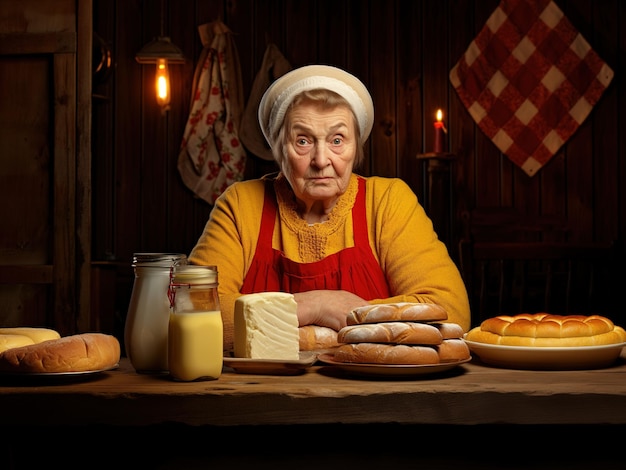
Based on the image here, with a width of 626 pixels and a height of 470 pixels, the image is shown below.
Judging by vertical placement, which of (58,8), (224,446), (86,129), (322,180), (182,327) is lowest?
(224,446)

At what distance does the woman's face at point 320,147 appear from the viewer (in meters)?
2.37

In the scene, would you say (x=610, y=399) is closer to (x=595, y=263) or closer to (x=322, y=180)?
(x=322, y=180)

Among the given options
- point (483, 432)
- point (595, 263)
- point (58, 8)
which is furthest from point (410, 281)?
point (58, 8)

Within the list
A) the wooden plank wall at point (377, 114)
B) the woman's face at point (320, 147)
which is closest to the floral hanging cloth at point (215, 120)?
the wooden plank wall at point (377, 114)

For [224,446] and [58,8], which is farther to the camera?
[58,8]

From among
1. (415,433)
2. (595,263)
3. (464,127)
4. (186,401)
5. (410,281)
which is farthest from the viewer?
(464,127)

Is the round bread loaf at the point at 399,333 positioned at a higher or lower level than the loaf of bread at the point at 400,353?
higher

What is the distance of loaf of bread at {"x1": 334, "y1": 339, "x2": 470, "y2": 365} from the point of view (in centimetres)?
133

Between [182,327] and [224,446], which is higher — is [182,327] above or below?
above

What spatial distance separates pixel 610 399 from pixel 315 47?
399cm

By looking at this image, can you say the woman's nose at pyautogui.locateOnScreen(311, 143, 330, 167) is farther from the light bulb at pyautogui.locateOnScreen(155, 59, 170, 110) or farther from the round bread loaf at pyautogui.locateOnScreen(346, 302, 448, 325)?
the light bulb at pyautogui.locateOnScreen(155, 59, 170, 110)

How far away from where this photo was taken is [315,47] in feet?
16.1

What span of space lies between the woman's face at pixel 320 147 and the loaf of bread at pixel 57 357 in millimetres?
1154

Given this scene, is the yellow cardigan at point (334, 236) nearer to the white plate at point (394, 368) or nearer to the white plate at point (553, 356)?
the white plate at point (553, 356)
